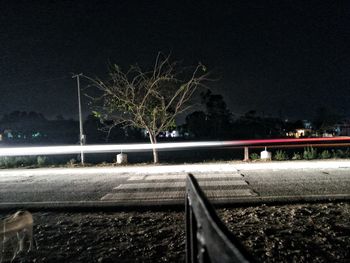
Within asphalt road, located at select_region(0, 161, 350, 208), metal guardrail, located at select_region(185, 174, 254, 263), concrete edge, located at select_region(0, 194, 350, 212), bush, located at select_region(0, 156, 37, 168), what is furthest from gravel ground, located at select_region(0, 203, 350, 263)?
bush, located at select_region(0, 156, 37, 168)

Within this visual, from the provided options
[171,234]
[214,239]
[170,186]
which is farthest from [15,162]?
[214,239]

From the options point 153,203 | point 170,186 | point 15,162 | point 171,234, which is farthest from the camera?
point 15,162

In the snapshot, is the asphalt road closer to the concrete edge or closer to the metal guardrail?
the concrete edge

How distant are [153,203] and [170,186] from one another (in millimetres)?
2396

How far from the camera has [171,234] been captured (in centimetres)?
592

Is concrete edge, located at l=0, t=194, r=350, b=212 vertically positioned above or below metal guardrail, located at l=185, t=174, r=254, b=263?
below

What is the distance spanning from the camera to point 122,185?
11250 millimetres

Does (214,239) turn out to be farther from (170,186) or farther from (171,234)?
(170,186)

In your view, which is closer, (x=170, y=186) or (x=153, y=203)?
(x=153, y=203)

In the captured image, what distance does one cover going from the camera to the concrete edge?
26.7 feet

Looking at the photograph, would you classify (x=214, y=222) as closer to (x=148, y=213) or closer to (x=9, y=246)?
(x=9, y=246)

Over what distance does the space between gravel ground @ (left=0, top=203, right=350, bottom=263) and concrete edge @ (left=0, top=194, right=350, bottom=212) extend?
0.49m

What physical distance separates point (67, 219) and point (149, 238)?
2.50m

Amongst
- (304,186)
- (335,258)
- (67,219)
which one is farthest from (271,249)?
(304,186)
